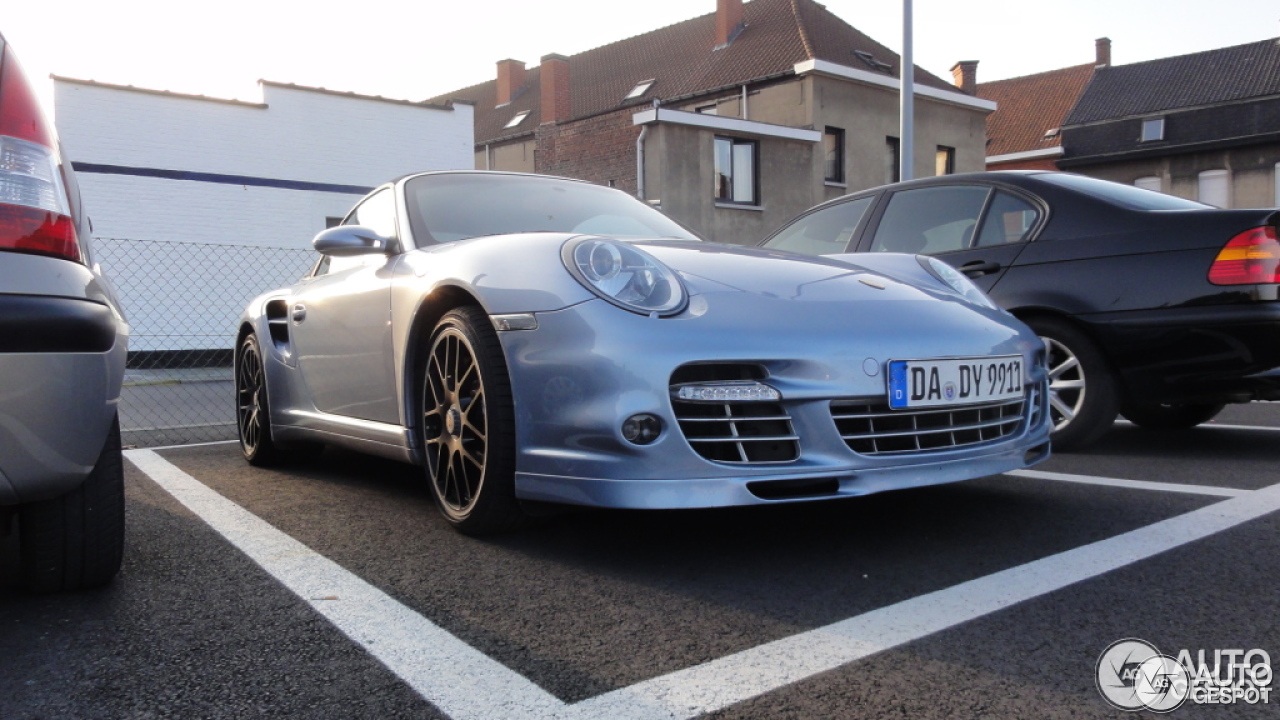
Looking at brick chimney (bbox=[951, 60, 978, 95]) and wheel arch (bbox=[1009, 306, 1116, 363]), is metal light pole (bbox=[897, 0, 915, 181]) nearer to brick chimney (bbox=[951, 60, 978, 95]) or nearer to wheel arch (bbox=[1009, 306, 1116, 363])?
wheel arch (bbox=[1009, 306, 1116, 363])

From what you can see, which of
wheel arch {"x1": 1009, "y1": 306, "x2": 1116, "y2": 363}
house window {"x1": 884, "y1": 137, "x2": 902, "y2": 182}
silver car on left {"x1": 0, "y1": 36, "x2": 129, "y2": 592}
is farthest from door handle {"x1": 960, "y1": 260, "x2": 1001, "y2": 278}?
house window {"x1": 884, "y1": 137, "x2": 902, "y2": 182}

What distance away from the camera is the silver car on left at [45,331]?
196 cm

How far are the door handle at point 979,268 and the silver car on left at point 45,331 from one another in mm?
3626

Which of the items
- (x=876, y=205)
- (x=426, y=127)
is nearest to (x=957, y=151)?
(x=426, y=127)

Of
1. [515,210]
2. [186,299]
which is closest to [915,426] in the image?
[515,210]

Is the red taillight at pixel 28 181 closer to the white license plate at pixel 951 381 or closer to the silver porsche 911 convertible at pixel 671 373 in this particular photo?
the silver porsche 911 convertible at pixel 671 373

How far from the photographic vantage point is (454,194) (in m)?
3.84

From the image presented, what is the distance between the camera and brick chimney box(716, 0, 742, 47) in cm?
2812

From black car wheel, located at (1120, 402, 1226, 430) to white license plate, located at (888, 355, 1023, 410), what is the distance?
2.36 meters

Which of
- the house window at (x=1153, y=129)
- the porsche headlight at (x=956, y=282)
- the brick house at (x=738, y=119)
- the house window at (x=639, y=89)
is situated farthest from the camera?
the house window at (x=1153, y=129)

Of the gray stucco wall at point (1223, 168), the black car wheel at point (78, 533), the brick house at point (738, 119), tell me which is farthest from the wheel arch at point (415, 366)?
the gray stucco wall at point (1223, 168)

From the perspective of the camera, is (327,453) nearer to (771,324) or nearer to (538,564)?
(538,564)

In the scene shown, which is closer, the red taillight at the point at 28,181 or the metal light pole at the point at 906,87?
the red taillight at the point at 28,181

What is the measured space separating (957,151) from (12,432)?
93.9 feet
